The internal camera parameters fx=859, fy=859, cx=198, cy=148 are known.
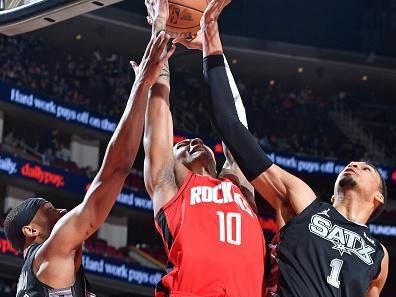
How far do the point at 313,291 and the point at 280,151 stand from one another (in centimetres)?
1796

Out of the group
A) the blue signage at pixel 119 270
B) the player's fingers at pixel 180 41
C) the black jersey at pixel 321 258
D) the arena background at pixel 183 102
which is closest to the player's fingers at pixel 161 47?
the player's fingers at pixel 180 41

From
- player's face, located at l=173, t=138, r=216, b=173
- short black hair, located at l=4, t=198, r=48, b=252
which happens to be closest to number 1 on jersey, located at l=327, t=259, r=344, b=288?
player's face, located at l=173, t=138, r=216, b=173

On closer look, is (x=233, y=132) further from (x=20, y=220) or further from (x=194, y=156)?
(x=20, y=220)

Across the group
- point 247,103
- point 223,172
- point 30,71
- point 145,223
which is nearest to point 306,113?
point 247,103

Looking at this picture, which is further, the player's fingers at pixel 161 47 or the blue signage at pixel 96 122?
the blue signage at pixel 96 122

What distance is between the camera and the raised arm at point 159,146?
4.23 metres

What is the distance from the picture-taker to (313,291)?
159 inches

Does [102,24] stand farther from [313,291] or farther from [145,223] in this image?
[313,291]

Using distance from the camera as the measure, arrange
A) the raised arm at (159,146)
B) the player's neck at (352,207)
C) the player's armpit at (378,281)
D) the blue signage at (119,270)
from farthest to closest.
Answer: the blue signage at (119,270)
the player's neck at (352,207)
the player's armpit at (378,281)
the raised arm at (159,146)

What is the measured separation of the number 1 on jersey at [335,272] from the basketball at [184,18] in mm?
1491

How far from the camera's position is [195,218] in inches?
161

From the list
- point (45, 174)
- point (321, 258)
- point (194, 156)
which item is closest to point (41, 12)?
point (194, 156)

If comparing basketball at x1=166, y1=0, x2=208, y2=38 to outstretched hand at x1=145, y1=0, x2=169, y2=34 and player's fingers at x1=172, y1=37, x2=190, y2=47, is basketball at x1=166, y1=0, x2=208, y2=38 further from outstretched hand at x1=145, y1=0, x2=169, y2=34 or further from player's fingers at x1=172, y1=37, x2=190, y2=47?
outstretched hand at x1=145, y1=0, x2=169, y2=34

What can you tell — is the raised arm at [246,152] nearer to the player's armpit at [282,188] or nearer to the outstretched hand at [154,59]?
the player's armpit at [282,188]
